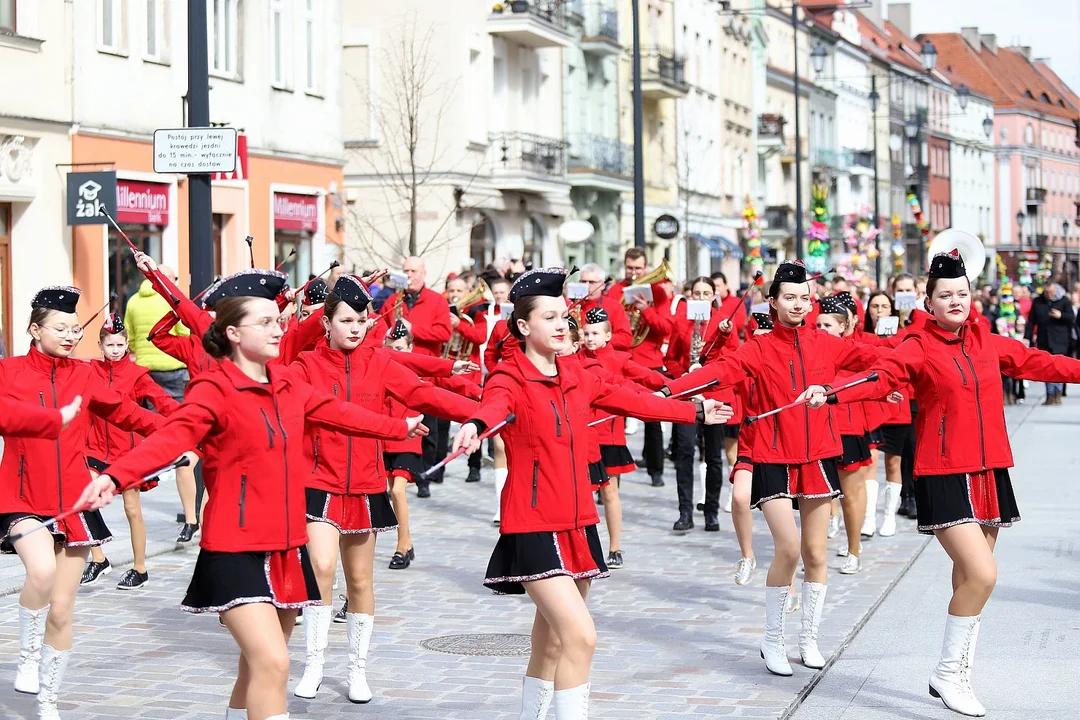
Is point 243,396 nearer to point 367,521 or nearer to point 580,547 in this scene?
point 580,547

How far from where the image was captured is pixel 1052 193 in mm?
129500

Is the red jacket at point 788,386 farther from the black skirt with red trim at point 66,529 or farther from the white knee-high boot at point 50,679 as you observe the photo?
the white knee-high boot at point 50,679

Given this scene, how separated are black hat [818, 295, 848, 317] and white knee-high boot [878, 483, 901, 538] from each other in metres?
1.65

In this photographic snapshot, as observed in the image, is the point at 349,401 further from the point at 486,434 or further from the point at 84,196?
the point at 84,196

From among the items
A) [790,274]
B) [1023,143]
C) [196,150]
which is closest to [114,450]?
[196,150]

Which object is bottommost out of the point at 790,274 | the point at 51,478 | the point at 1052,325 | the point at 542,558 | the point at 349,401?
the point at 542,558

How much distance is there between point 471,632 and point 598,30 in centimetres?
3766

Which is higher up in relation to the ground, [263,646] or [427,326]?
[427,326]

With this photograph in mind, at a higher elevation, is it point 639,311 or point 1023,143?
point 1023,143

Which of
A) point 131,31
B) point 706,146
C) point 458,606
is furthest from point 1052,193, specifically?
point 458,606

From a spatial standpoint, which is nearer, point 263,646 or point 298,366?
point 263,646

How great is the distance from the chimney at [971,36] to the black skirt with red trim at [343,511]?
4688 inches

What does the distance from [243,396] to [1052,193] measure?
130147 mm

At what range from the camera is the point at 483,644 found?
934 centimetres
